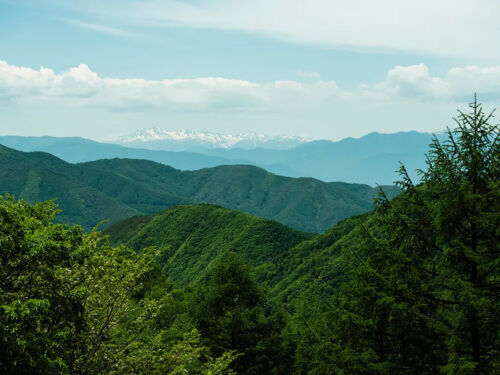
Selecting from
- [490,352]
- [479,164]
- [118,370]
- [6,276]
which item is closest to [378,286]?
[490,352]

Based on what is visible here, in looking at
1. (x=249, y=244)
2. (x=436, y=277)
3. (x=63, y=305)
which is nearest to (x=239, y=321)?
(x=63, y=305)

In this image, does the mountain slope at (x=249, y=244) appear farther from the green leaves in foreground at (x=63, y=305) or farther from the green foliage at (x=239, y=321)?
the green leaves in foreground at (x=63, y=305)

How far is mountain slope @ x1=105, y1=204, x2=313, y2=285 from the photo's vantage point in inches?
4579

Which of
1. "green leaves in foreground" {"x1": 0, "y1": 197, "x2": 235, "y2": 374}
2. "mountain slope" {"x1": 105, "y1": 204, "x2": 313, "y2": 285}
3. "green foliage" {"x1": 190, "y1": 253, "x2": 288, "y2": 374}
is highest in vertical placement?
"green leaves in foreground" {"x1": 0, "y1": 197, "x2": 235, "y2": 374}

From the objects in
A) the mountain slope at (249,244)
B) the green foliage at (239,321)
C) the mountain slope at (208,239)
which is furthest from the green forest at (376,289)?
the mountain slope at (208,239)

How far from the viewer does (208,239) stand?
140m

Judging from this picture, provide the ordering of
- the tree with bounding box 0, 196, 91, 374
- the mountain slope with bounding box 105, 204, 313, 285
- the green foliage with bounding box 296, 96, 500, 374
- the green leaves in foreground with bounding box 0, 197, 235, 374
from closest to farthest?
the tree with bounding box 0, 196, 91, 374 → the green leaves in foreground with bounding box 0, 197, 235, 374 → the green foliage with bounding box 296, 96, 500, 374 → the mountain slope with bounding box 105, 204, 313, 285

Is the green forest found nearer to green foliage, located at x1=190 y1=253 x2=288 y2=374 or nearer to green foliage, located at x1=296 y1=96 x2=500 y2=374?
green foliage, located at x1=296 y1=96 x2=500 y2=374

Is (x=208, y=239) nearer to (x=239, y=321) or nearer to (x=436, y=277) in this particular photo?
(x=239, y=321)

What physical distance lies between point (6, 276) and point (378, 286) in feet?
36.7

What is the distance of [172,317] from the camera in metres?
36.1

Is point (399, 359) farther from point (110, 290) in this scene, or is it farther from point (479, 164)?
point (110, 290)

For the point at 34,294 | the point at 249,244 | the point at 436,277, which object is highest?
the point at 436,277

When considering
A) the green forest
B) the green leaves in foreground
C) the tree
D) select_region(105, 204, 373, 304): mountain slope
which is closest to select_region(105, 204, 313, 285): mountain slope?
select_region(105, 204, 373, 304): mountain slope
